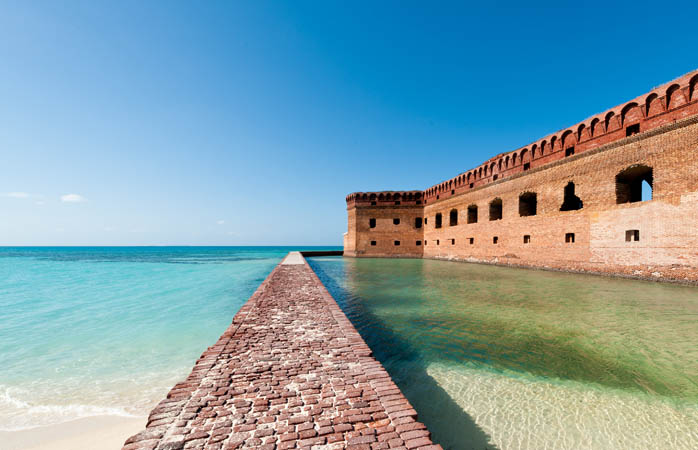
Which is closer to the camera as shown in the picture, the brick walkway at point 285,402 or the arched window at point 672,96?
the brick walkway at point 285,402

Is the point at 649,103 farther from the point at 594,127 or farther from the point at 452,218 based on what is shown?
the point at 452,218

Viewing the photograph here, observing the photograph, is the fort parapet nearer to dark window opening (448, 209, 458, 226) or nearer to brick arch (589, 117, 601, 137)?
brick arch (589, 117, 601, 137)

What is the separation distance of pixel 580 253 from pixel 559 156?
501 centimetres

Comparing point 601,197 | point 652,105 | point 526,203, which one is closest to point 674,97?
point 652,105

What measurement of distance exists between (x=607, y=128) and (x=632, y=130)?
98 cm

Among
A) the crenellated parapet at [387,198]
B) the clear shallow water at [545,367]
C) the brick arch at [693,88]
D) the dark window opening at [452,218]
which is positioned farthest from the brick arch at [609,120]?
the crenellated parapet at [387,198]

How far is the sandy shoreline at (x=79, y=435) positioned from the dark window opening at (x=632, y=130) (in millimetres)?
17246

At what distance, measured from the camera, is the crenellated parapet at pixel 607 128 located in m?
10.6

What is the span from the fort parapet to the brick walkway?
43.0 ft

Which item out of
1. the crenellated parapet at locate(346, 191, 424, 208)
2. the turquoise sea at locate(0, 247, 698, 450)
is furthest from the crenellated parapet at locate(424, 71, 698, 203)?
the crenellated parapet at locate(346, 191, 424, 208)

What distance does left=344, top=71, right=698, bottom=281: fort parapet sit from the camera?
10406 mm

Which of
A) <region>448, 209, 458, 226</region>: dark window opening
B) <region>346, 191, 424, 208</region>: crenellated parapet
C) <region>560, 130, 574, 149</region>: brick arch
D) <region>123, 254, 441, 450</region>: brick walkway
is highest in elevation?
<region>560, 130, 574, 149</region>: brick arch

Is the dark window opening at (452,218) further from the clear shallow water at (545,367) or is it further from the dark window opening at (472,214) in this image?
the clear shallow water at (545,367)

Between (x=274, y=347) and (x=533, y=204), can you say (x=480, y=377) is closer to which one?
(x=274, y=347)
